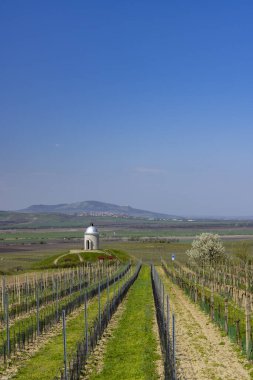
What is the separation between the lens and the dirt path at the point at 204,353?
20.2m

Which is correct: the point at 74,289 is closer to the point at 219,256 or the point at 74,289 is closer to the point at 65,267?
the point at 65,267

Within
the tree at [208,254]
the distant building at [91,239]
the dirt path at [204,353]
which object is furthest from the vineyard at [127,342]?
the distant building at [91,239]

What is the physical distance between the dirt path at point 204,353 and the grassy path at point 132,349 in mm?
1365

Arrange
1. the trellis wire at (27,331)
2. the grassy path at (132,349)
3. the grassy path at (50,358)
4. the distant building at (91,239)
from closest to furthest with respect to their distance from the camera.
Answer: the grassy path at (50,358)
the grassy path at (132,349)
the trellis wire at (27,331)
the distant building at (91,239)

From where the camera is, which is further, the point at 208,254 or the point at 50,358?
the point at 208,254

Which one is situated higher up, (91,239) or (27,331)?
(91,239)

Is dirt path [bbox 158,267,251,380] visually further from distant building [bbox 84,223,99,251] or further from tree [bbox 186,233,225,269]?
distant building [bbox 84,223,99,251]

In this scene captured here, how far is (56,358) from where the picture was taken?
2223 cm

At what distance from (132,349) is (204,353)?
11.5ft

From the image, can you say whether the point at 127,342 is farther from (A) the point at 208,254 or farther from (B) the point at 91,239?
(B) the point at 91,239

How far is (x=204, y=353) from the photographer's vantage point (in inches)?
922

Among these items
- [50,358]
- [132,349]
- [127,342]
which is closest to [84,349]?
[50,358]

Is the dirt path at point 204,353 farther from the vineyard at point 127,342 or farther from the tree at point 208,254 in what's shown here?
the tree at point 208,254

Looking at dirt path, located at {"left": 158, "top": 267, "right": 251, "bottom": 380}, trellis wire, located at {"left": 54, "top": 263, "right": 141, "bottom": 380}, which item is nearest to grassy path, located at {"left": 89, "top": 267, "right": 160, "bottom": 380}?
trellis wire, located at {"left": 54, "top": 263, "right": 141, "bottom": 380}
